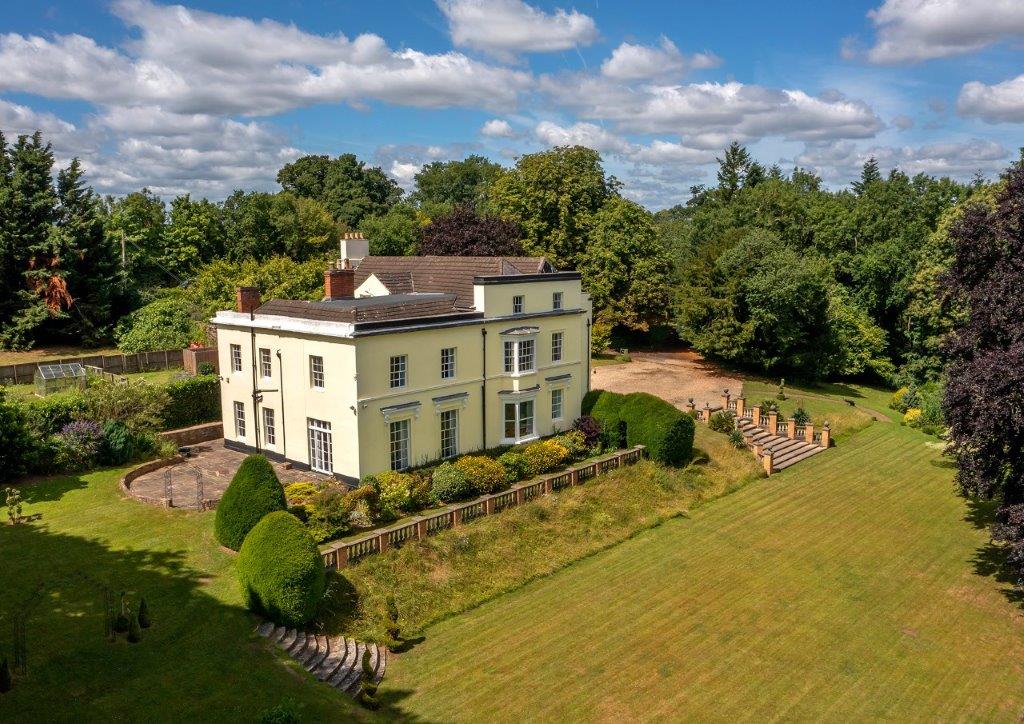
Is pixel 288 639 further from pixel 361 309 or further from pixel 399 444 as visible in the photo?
pixel 361 309

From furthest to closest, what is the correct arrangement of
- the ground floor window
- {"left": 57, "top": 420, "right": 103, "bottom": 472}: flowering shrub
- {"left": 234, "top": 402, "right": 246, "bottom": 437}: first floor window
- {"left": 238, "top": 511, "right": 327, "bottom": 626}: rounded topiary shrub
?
the ground floor window
{"left": 234, "top": 402, "right": 246, "bottom": 437}: first floor window
{"left": 57, "top": 420, "right": 103, "bottom": 472}: flowering shrub
{"left": 238, "top": 511, "right": 327, "bottom": 626}: rounded topiary shrub

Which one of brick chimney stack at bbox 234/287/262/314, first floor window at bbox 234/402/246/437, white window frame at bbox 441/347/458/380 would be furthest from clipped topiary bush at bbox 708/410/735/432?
brick chimney stack at bbox 234/287/262/314

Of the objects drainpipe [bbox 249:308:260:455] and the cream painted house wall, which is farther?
drainpipe [bbox 249:308:260:455]

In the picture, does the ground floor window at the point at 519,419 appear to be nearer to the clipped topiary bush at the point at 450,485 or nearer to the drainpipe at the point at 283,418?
the clipped topiary bush at the point at 450,485

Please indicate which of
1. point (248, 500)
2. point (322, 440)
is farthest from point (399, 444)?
point (248, 500)

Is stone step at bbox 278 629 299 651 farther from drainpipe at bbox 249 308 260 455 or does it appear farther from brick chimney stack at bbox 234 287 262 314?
brick chimney stack at bbox 234 287 262 314

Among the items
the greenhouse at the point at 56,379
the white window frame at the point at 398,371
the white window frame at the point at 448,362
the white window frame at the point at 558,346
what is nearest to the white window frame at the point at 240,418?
the white window frame at the point at 398,371
